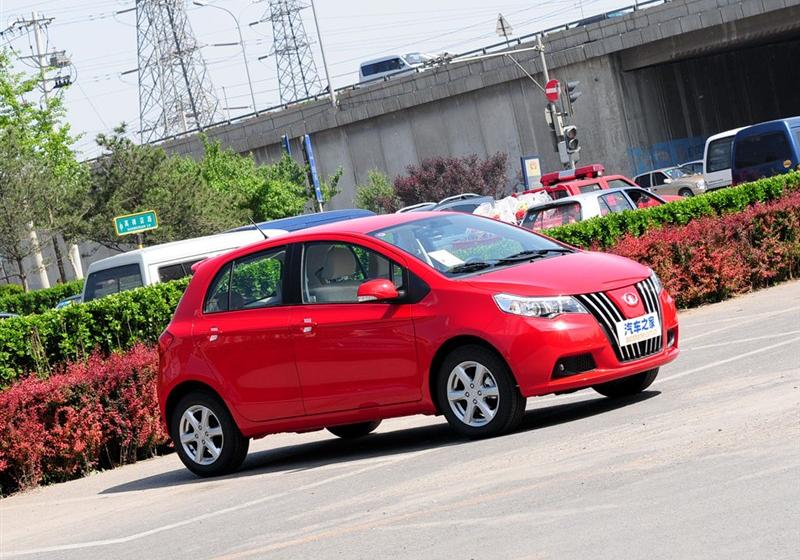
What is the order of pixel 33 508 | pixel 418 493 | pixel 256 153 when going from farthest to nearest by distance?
pixel 256 153 → pixel 33 508 → pixel 418 493

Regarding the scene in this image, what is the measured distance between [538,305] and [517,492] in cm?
224

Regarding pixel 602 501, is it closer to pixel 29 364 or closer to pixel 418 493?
pixel 418 493

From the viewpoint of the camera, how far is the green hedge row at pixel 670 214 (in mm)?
20219

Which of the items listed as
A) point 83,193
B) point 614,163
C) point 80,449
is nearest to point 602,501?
point 80,449

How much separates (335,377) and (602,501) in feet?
12.5

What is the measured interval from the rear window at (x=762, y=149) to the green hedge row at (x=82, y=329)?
1506 cm

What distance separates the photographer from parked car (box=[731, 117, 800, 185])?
29.2 m

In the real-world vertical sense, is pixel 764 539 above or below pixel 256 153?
below

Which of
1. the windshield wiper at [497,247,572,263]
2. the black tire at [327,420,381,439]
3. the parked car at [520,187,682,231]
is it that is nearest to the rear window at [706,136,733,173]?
the parked car at [520,187,682,231]

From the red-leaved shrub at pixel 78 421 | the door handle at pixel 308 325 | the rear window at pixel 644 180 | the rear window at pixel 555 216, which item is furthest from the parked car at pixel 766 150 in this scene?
the rear window at pixel 644 180

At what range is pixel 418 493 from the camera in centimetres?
803

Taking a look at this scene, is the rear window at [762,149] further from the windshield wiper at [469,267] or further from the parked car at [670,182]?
the windshield wiper at [469,267]

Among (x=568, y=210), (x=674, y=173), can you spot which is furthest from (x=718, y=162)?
(x=674, y=173)

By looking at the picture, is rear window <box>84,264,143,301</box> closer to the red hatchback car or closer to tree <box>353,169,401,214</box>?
the red hatchback car
